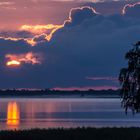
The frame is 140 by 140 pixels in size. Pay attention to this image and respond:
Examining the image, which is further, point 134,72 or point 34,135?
point 34,135

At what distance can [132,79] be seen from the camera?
3366cm

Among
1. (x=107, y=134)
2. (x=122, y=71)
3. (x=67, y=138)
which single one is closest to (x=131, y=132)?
(x=107, y=134)

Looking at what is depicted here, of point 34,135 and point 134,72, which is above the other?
point 134,72

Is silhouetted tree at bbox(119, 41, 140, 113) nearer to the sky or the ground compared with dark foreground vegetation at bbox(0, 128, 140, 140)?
nearer to the sky

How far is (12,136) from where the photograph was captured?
126 feet

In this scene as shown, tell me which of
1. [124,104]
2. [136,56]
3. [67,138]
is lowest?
[67,138]

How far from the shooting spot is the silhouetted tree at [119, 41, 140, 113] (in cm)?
3353

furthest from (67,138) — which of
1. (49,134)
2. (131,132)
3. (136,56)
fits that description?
(136,56)

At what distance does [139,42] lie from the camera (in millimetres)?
33625

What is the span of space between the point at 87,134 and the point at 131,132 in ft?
10.0

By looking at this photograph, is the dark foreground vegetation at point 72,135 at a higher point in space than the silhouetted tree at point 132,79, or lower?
lower

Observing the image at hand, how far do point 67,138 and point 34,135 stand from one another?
2.10 meters

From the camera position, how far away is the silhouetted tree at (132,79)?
1320 inches

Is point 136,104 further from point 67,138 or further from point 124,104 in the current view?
point 67,138
